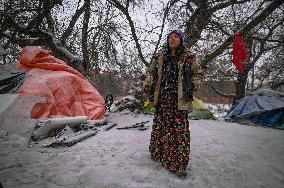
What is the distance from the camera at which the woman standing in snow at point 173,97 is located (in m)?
3.19

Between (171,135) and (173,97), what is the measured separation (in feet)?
1.56

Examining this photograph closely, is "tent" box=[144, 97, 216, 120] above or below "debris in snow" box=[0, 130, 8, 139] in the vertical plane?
above

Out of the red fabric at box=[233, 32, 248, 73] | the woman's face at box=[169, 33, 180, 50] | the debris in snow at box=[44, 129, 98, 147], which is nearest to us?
the woman's face at box=[169, 33, 180, 50]

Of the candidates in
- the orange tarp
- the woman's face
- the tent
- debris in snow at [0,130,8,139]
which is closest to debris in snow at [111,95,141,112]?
the tent

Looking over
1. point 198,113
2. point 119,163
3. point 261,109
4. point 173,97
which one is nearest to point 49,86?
point 119,163

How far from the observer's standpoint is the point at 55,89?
5.58 m

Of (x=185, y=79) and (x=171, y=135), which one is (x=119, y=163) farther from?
(x=185, y=79)

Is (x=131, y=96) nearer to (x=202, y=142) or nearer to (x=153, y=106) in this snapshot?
(x=202, y=142)

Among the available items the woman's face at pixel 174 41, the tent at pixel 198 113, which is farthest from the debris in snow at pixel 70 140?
the tent at pixel 198 113

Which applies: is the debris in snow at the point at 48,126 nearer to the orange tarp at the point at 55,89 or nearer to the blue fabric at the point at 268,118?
the orange tarp at the point at 55,89

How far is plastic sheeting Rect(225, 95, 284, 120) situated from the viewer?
8281 mm

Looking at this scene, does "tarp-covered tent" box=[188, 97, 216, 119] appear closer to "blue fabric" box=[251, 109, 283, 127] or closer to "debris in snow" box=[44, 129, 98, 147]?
"blue fabric" box=[251, 109, 283, 127]

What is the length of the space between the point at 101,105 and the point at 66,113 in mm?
1220

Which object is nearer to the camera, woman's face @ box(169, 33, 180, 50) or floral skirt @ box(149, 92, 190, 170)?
floral skirt @ box(149, 92, 190, 170)
